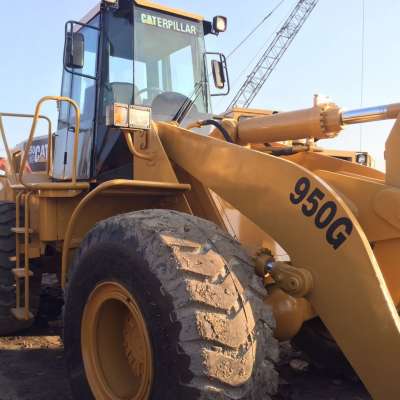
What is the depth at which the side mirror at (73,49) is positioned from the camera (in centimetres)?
407

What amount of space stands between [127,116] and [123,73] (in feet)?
3.43

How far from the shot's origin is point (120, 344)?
2.94 metres

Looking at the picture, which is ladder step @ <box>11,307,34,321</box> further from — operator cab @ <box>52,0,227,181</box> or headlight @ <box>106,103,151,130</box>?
headlight @ <box>106,103,151,130</box>

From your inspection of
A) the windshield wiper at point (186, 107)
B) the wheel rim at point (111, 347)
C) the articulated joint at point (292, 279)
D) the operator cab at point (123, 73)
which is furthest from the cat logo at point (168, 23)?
the articulated joint at point (292, 279)

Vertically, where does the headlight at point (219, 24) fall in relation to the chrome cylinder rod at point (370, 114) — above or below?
above

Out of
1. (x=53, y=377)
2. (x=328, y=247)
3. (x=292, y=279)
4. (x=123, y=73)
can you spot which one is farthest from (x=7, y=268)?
(x=328, y=247)

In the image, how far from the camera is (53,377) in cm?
393

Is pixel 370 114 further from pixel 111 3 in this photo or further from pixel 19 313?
pixel 19 313

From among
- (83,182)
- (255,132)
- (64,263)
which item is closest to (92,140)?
(83,182)

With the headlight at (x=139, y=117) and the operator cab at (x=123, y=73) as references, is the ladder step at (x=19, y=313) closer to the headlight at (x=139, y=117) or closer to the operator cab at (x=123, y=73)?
the operator cab at (x=123, y=73)

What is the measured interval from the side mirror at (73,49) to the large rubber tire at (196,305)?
1.89 m

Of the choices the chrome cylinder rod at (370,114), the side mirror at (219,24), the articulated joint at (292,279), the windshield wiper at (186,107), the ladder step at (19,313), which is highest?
the side mirror at (219,24)

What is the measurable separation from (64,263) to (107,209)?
0.50 metres

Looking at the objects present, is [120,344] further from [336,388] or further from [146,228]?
[336,388]
